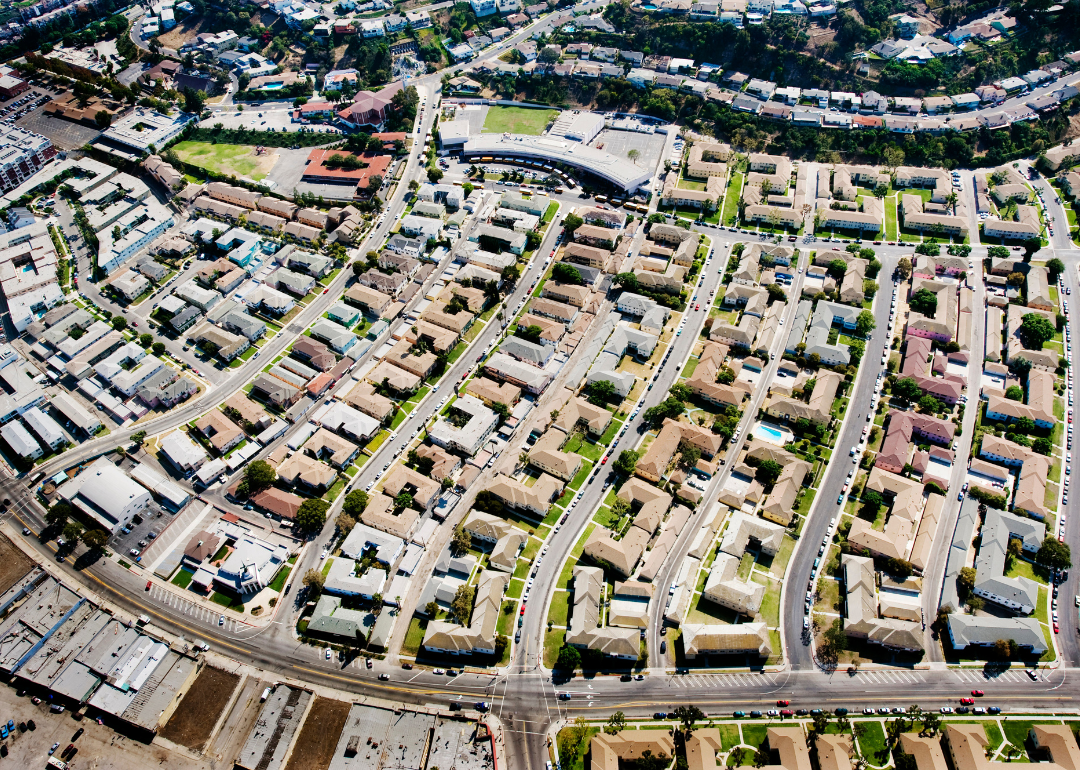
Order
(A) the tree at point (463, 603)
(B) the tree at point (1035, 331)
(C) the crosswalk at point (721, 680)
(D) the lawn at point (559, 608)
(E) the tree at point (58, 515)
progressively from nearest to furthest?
(C) the crosswalk at point (721, 680) < (A) the tree at point (463, 603) < (D) the lawn at point (559, 608) < (E) the tree at point (58, 515) < (B) the tree at point (1035, 331)

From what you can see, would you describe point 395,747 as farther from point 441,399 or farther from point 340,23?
point 340,23

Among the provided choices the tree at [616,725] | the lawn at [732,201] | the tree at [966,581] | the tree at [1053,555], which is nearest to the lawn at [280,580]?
the tree at [616,725]

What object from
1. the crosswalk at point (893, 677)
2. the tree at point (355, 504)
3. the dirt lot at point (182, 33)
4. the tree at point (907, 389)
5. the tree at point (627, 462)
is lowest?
the crosswalk at point (893, 677)

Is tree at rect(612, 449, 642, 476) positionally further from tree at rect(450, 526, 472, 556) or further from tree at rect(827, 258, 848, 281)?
tree at rect(827, 258, 848, 281)

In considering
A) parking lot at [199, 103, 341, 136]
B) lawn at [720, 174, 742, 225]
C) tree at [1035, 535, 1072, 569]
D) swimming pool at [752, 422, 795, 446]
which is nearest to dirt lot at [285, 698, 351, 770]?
swimming pool at [752, 422, 795, 446]

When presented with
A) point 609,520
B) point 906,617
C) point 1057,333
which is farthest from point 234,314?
point 1057,333

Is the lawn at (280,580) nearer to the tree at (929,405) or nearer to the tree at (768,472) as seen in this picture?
the tree at (768,472)
